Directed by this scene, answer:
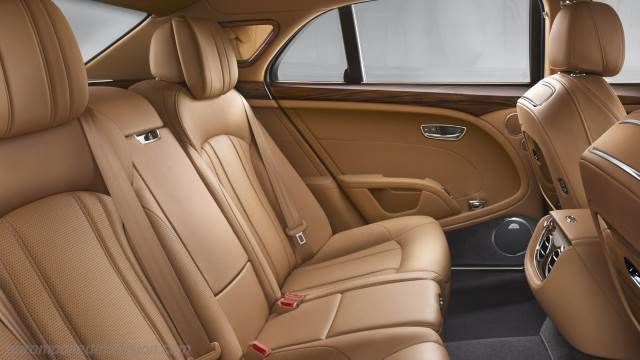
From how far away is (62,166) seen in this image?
1.47m

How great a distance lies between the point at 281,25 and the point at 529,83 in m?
1.08

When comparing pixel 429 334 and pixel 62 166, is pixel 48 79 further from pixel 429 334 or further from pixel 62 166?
pixel 429 334

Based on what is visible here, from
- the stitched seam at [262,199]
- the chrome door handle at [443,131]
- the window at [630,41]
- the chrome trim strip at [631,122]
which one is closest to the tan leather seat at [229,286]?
the stitched seam at [262,199]

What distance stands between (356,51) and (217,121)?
0.90 metres

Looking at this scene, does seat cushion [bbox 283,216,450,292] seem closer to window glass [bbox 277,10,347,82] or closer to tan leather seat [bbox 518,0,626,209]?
tan leather seat [bbox 518,0,626,209]

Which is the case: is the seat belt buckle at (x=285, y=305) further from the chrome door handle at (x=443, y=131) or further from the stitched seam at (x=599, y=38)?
the stitched seam at (x=599, y=38)

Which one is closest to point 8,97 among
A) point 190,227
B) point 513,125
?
point 190,227

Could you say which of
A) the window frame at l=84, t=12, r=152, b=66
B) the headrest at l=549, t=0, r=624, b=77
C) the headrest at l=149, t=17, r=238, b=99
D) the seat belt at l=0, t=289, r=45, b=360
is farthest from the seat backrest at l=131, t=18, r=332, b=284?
the headrest at l=549, t=0, r=624, b=77

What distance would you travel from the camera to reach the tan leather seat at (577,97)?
2139 mm

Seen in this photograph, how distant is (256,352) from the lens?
174 centimetres

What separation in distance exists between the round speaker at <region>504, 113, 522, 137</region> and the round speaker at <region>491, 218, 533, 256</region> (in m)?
0.36

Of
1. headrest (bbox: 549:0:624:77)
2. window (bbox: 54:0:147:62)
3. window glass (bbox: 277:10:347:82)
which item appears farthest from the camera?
window glass (bbox: 277:10:347:82)

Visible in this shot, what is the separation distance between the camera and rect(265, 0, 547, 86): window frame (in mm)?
2729

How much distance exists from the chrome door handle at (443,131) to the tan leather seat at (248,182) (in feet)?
1.35
